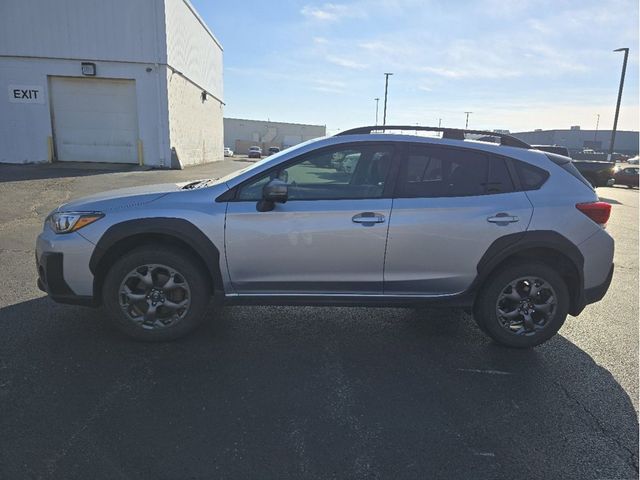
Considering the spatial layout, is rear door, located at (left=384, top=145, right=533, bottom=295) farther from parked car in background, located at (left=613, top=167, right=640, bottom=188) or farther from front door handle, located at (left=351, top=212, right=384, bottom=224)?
parked car in background, located at (left=613, top=167, right=640, bottom=188)

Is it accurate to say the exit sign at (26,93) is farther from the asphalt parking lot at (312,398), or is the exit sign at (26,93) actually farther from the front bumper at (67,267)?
the front bumper at (67,267)

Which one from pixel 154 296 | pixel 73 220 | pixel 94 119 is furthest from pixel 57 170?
pixel 154 296

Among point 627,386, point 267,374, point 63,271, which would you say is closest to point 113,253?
point 63,271

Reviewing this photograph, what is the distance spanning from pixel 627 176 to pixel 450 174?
2809 cm

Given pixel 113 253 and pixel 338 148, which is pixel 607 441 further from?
pixel 113 253

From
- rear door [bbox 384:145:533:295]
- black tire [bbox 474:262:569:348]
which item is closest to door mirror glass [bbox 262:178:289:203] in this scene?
rear door [bbox 384:145:533:295]

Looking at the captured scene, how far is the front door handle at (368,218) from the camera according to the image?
339 centimetres

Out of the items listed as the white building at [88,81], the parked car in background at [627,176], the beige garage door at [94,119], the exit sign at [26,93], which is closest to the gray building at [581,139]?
the parked car in background at [627,176]

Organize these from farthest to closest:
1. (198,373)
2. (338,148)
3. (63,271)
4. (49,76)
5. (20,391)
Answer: (49,76) < (338,148) < (63,271) < (198,373) < (20,391)

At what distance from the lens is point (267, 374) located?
314 centimetres

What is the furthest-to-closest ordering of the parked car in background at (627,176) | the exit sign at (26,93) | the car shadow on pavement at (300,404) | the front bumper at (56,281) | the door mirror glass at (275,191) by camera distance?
the parked car in background at (627,176), the exit sign at (26,93), the front bumper at (56,281), the door mirror glass at (275,191), the car shadow on pavement at (300,404)

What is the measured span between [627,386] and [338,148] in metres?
2.85

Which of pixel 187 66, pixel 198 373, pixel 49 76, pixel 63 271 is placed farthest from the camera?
pixel 187 66

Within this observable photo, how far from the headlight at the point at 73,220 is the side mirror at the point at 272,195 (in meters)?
1.28
